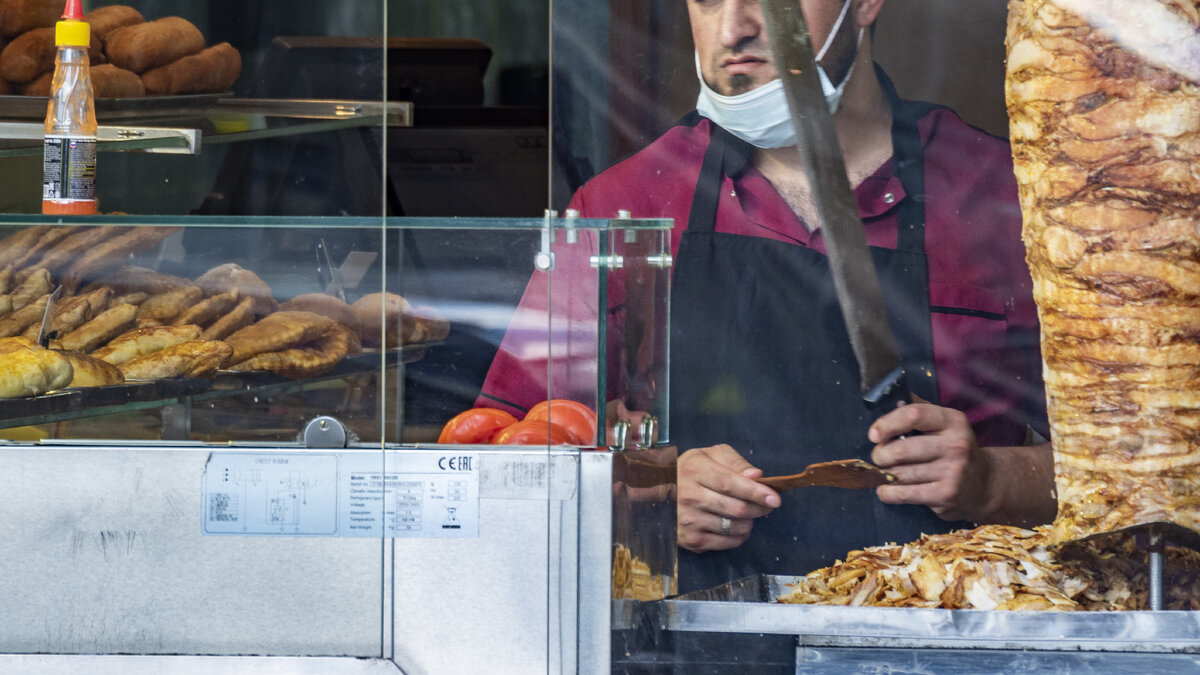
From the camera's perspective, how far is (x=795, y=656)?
38.5 inches

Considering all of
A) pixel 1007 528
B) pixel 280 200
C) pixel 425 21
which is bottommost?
pixel 1007 528

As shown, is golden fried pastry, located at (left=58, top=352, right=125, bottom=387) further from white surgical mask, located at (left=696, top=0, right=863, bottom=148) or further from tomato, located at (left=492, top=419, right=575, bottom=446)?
white surgical mask, located at (left=696, top=0, right=863, bottom=148)

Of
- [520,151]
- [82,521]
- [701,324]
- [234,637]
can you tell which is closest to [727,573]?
[701,324]

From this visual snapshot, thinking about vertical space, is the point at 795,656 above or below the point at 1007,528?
below

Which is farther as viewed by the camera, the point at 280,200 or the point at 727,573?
the point at 280,200

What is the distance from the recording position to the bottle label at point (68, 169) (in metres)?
0.98

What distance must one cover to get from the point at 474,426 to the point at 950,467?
20.2 inches

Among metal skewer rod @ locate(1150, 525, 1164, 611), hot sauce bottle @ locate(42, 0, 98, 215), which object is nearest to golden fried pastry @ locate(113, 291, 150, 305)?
hot sauce bottle @ locate(42, 0, 98, 215)

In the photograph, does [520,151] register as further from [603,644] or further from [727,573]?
[603,644]

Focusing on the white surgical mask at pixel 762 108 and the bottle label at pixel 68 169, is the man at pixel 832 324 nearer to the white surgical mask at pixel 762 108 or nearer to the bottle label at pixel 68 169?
the white surgical mask at pixel 762 108

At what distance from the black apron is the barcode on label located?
0.45 meters

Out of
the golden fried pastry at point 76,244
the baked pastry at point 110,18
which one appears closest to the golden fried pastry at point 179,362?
the golden fried pastry at point 76,244

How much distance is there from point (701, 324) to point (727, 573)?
0.27 meters

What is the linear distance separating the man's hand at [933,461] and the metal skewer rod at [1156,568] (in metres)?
0.16
